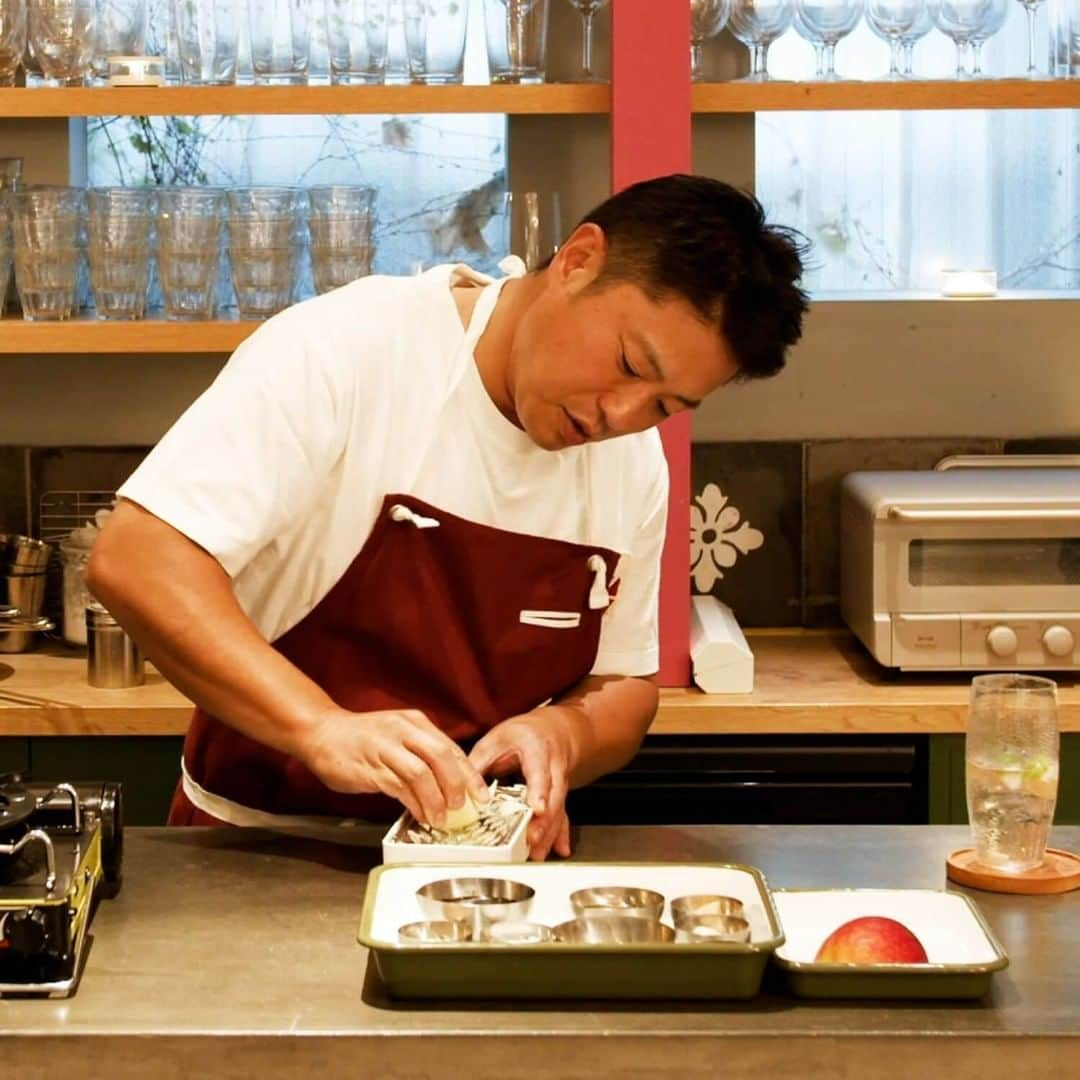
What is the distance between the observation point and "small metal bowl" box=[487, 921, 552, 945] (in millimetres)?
1534

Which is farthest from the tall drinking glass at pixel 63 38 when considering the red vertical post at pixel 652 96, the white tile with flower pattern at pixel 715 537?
the white tile with flower pattern at pixel 715 537

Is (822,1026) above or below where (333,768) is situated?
below

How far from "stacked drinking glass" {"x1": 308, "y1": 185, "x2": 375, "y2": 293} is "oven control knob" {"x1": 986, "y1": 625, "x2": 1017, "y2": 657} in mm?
1192

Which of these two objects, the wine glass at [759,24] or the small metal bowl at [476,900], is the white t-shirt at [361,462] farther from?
the wine glass at [759,24]

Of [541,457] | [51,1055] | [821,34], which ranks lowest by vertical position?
[51,1055]

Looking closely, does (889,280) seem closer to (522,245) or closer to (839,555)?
(839,555)

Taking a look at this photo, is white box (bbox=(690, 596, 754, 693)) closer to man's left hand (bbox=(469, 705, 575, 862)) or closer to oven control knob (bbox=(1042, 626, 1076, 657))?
oven control knob (bbox=(1042, 626, 1076, 657))

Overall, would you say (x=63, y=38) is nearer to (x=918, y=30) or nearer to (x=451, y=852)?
(x=918, y=30)

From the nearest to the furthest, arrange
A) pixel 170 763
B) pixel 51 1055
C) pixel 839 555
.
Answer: pixel 51 1055 < pixel 170 763 < pixel 839 555

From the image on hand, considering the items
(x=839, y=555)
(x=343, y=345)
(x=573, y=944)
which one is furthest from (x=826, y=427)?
(x=573, y=944)

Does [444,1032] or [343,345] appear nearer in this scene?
[444,1032]

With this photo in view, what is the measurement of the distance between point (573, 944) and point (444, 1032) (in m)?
0.12

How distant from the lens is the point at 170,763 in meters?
3.02

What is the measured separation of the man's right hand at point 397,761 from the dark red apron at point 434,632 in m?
0.29
